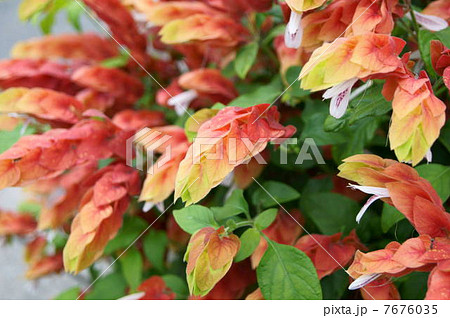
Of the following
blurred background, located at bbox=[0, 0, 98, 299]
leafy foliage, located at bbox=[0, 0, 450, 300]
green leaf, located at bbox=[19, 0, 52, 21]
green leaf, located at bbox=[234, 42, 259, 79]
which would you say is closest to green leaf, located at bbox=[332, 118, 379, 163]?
leafy foliage, located at bbox=[0, 0, 450, 300]

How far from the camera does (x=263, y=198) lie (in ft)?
1.31

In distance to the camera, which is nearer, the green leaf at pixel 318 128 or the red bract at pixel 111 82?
the green leaf at pixel 318 128

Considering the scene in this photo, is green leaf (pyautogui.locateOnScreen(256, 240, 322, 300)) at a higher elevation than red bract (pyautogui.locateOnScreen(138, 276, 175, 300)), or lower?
higher

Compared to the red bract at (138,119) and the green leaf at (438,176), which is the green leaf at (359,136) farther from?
the red bract at (138,119)

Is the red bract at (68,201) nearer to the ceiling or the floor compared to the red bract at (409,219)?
nearer to the floor

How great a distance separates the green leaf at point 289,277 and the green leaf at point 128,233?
17 cm

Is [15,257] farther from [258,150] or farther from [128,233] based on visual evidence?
[258,150]

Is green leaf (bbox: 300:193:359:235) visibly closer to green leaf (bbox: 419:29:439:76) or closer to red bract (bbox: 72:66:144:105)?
green leaf (bbox: 419:29:439:76)

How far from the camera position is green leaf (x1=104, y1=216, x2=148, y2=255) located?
48 cm

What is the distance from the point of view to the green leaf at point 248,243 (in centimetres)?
35

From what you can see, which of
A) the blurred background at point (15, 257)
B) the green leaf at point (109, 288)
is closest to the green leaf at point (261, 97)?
the green leaf at point (109, 288)

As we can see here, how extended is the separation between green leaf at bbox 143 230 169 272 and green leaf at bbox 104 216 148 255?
0.02 meters

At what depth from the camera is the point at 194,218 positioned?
0.35 meters
